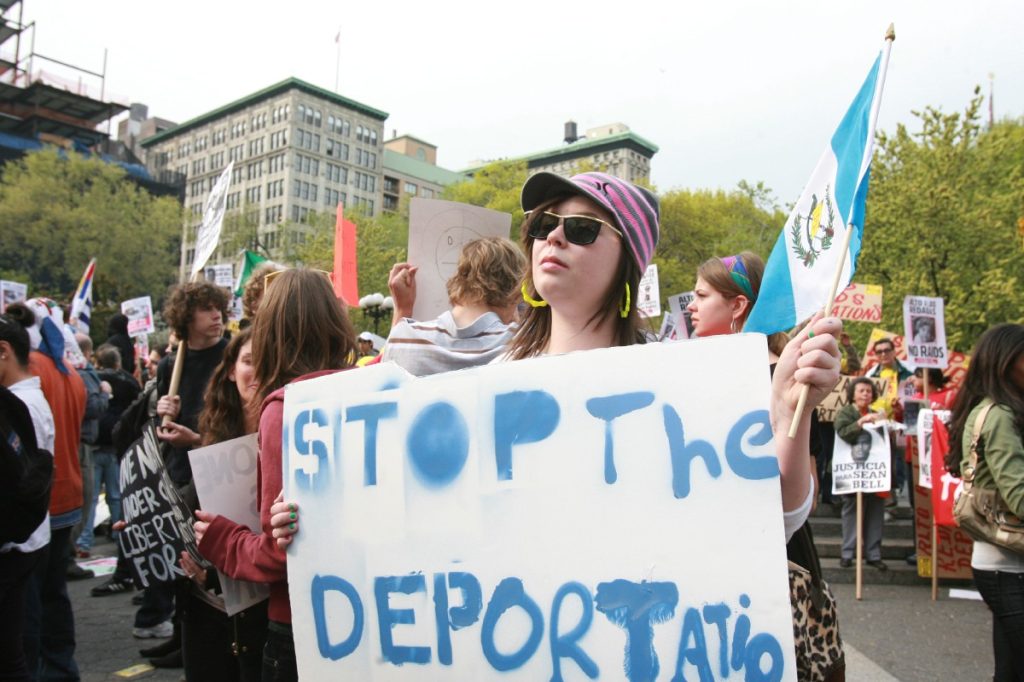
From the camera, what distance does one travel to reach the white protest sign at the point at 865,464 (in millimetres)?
7059

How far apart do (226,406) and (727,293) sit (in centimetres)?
187

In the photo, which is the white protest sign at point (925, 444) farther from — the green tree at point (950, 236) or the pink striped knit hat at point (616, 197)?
the green tree at point (950, 236)

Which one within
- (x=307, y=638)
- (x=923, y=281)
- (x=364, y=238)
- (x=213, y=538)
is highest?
(x=364, y=238)

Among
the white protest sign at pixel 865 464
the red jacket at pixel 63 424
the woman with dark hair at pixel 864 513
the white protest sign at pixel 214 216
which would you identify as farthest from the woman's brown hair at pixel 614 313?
the woman with dark hair at pixel 864 513

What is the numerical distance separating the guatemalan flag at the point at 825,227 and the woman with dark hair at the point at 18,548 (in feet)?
9.44

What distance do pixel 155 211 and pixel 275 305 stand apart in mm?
47649

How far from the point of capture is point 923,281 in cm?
1709

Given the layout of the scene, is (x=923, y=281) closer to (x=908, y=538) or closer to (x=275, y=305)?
(x=908, y=538)

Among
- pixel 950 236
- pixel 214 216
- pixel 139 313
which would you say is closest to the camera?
pixel 214 216

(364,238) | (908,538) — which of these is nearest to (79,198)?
(364,238)

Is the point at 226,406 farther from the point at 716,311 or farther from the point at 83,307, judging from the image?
the point at 83,307

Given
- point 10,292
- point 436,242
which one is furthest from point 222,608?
point 10,292

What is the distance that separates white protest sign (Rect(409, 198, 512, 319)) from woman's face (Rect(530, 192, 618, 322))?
54.1 inches

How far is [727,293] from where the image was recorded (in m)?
2.51
